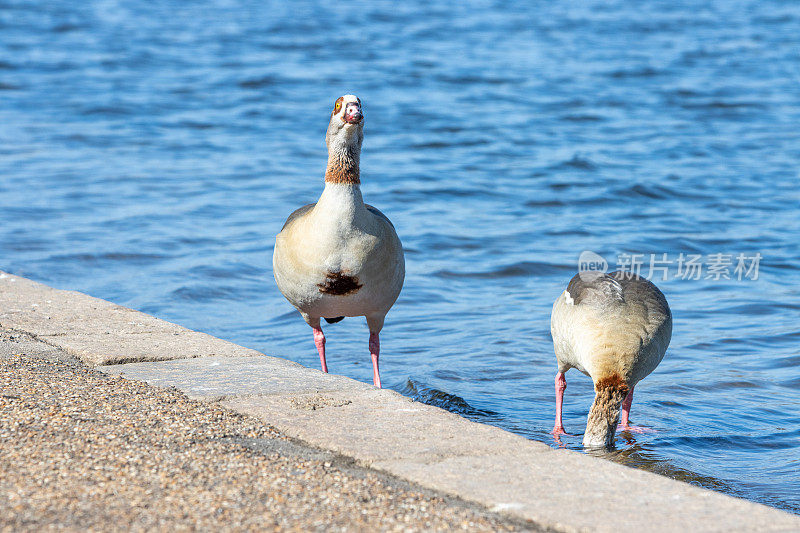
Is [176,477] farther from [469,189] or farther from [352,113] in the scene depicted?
[469,189]

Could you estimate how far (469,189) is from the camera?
1496 centimetres

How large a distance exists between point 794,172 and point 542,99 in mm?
7475

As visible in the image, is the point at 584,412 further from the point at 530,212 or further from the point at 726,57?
the point at 726,57

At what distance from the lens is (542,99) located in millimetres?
21938

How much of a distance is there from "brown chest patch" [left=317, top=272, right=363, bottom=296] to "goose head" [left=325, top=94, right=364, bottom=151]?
82 centimetres

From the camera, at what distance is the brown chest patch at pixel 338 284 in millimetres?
6152

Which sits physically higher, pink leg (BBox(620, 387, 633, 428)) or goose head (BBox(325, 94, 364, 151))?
goose head (BBox(325, 94, 364, 151))

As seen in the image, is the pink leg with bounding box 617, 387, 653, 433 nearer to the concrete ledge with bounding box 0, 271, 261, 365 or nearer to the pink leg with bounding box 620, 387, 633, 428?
the pink leg with bounding box 620, 387, 633, 428

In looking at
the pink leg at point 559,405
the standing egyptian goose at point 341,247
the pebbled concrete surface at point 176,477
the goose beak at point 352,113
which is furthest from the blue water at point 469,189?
the pebbled concrete surface at point 176,477

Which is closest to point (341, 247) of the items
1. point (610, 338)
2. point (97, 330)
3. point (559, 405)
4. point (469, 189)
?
point (97, 330)

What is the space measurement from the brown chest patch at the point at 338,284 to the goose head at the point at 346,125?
82cm

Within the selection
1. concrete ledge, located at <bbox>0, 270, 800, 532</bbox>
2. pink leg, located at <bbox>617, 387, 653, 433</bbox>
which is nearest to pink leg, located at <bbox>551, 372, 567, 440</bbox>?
pink leg, located at <bbox>617, 387, 653, 433</bbox>

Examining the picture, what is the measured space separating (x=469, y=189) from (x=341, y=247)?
29.7 feet

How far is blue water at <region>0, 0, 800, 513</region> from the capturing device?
7652mm
